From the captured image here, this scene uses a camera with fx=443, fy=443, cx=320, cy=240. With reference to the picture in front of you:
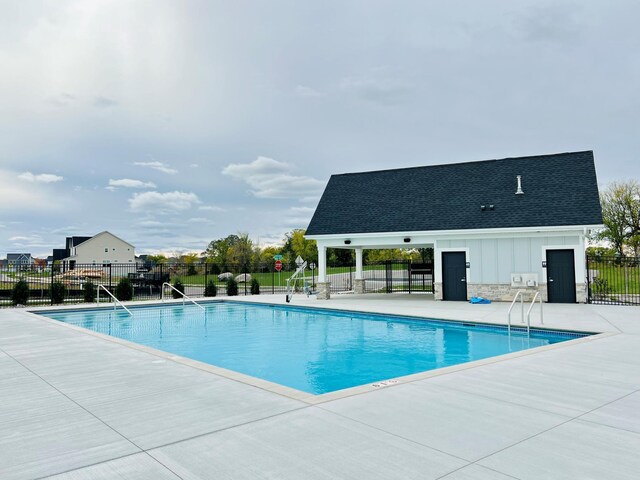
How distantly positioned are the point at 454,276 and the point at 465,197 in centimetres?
388

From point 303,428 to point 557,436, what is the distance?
2.28 m

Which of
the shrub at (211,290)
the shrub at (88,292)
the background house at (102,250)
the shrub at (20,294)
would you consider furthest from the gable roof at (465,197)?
the background house at (102,250)

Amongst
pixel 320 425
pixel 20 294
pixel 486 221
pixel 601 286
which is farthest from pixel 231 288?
pixel 320 425

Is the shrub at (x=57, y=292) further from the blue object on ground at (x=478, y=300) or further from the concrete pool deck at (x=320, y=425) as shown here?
the blue object on ground at (x=478, y=300)

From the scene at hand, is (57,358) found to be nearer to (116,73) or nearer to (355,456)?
(355,456)

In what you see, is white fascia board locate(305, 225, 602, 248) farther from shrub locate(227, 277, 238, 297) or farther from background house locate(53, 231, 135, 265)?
background house locate(53, 231, 135, 265)

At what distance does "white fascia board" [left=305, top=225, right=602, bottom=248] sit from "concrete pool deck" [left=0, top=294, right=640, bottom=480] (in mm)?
11689

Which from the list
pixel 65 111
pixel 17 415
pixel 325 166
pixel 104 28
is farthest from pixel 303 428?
pixel 325 166

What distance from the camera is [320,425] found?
4215 mm

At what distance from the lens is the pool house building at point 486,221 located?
17.9 m

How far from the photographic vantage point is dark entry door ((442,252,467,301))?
19.6m

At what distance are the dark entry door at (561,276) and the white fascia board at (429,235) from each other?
2.96 ft

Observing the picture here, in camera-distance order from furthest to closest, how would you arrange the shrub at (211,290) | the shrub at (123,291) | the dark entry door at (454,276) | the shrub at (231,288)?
1. the shrub at (231,288)
2. the shrub at (211,290)
3. the shrub at (123,291)
4. the dark entry door at (454,276)

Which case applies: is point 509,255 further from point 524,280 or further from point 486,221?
point 486,221
